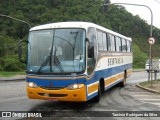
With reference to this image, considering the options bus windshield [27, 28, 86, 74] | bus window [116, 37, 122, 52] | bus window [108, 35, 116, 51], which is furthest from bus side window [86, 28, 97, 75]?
bus window [116, 37, 122, 52]

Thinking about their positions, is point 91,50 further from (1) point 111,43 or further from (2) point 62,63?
(1) point 111,43

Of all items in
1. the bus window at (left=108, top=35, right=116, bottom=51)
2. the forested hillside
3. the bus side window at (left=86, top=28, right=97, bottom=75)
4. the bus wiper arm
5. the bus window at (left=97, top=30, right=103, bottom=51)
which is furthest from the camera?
the forested hillside

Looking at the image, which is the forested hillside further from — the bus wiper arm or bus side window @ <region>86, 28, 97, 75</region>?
the bus wiper arm

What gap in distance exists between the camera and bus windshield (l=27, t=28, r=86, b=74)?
10.6 metres

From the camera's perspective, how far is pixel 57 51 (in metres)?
10.8

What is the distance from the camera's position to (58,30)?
1113cm

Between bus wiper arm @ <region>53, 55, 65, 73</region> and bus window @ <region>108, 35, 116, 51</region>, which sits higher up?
bus window @ <region>108, 35, 116, 51</region>

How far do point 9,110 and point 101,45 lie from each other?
4.73m

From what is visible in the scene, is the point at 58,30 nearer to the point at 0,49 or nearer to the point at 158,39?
the point at 0,49

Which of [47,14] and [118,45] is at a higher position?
[47,14]

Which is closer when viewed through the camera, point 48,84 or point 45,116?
point 45,116

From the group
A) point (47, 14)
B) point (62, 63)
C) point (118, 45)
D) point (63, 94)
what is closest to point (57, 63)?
point (62, 63)

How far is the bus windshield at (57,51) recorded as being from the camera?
10.6 m

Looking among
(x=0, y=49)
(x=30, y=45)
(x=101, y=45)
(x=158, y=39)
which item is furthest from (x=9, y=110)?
(x=158, y=39)
